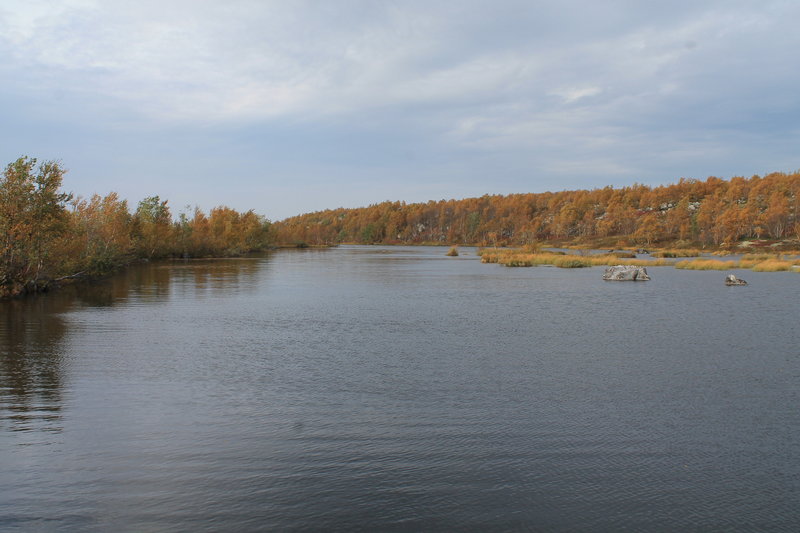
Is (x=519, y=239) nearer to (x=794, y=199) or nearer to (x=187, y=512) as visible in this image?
(x=794, y=199)

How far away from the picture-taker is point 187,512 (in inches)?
265

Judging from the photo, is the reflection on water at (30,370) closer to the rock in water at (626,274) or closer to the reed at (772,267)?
the rock in water at (626,274)

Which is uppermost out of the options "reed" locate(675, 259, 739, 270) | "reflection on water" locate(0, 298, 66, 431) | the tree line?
the tree line

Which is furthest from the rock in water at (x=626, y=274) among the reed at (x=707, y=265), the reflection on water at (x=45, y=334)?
the reflection on water at (x=45, y=334)

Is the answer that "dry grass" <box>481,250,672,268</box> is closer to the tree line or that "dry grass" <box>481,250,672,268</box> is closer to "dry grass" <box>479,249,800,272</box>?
"dry grass" <box>479,249,800,272</box>

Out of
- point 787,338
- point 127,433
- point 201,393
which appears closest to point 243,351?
point 201,393

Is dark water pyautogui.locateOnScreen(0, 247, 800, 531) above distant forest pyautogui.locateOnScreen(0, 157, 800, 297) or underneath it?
underneath

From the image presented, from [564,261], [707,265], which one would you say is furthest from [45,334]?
[707,265]

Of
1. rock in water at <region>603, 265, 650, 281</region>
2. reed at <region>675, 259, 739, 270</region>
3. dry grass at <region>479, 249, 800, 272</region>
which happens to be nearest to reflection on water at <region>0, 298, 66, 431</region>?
rock in water at <region>603, 265, 650, 281</region>

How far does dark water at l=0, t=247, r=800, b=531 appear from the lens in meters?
6.91

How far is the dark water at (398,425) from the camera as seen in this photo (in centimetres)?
691

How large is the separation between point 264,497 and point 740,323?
70.8 feet

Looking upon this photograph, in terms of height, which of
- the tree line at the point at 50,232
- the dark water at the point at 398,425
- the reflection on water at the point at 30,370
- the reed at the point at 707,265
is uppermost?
the tree line at the point at 50,232

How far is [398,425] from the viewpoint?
996 cm
